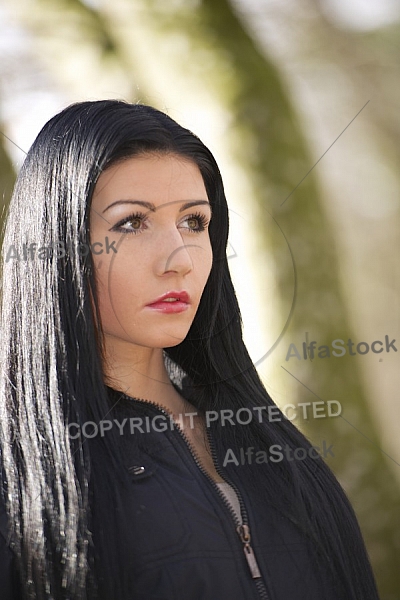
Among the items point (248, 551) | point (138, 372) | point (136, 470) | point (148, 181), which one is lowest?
point (248, 551)

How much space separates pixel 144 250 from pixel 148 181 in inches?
4.1

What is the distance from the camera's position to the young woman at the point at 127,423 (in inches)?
36.3

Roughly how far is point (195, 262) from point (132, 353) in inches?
7.0

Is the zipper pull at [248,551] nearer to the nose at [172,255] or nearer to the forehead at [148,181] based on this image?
the nose at [172,255]

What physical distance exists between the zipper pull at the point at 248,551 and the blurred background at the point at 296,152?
93 centimetres

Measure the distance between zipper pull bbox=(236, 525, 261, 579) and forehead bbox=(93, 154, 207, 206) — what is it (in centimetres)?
50

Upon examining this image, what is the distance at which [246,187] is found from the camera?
1985 mm

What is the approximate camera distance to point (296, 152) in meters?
→ 2.04

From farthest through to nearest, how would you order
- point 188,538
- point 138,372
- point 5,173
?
point 5,173, point 138,372, point 188,538

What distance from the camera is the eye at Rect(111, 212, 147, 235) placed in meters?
1.02

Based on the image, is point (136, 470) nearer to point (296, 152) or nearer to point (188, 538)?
point (188, 538)

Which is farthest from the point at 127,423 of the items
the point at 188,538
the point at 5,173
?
the point at 5,173
